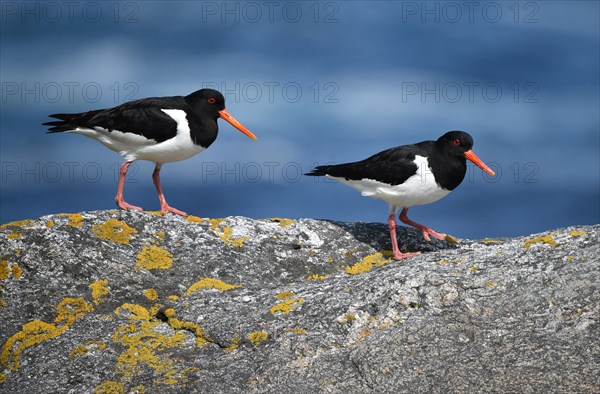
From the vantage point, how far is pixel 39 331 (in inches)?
239

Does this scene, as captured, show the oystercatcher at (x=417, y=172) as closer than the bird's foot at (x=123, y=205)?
Yes

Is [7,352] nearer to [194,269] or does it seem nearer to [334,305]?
[194,269]

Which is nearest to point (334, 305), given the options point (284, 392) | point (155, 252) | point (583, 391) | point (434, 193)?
point (284, 392)

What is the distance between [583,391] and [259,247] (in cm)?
374

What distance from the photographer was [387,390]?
15.9 feet

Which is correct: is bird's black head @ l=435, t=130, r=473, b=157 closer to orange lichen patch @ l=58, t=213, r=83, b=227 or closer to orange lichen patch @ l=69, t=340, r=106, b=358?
orange lichen patch @ l=58, t=213, r=83, b=227

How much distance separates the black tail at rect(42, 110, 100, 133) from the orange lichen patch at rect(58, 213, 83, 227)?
9.22ft

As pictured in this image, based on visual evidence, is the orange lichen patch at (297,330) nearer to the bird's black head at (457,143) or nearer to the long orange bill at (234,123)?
the bird's black head at (457,143)

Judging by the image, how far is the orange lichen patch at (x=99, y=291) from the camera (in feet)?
21.3

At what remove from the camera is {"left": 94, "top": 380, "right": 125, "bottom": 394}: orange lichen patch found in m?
5.30

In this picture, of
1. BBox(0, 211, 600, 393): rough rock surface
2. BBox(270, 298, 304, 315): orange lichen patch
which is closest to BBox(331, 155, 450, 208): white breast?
BBox(0, 211, 600, 393): rough rock surface

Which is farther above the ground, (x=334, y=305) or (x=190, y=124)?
(x=190, y=124)

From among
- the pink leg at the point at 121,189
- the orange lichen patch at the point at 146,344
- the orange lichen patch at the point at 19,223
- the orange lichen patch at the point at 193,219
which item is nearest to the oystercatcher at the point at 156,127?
the pink leg at the point at 121,189

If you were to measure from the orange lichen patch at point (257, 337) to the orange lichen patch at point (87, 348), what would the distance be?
1.20 metres
